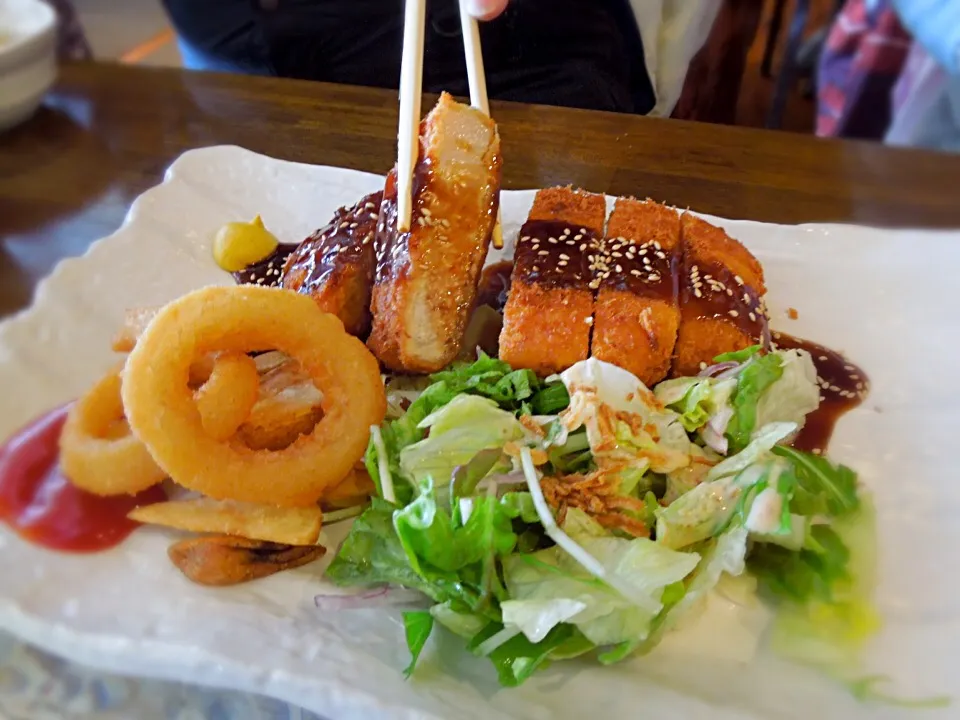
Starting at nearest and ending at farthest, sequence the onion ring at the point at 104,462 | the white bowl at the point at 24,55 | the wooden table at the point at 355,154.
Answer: the onion ring at the point at 104,462 → the wooden table at the point at 355,154 → the white bowl at the point at 24,55

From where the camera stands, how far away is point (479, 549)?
1.21 m

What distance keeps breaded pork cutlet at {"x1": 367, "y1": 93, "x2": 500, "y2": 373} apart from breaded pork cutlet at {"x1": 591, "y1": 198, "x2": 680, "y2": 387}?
30 cm

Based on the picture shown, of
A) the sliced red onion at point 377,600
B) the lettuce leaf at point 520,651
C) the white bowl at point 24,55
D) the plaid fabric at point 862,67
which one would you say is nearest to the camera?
the lettuce leaf at point 520,651

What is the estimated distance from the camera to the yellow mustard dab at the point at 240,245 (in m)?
2.02

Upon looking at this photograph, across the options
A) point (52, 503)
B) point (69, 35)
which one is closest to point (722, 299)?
point (52, 503)

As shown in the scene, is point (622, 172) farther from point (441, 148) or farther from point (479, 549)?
point (479, 549)

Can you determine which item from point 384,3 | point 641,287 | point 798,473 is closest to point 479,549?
point 798,473

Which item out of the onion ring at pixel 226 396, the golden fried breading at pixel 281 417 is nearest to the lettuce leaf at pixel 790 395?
the golden fried breading at pixel 281 417

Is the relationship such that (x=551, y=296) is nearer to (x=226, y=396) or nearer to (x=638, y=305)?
(x=638, y=305)

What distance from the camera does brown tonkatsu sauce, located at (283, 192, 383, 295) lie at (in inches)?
66.2

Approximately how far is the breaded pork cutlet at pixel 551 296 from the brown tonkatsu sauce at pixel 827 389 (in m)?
0.52

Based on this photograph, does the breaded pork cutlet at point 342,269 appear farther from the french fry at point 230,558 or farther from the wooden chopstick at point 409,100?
the french fry at point 230,558

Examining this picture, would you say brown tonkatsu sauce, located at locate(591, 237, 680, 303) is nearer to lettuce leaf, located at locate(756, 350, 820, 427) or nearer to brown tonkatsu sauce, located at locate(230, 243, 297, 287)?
lettuce leaf, located at locate(756, 350, 820, 427)

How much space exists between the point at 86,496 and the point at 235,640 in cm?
47
